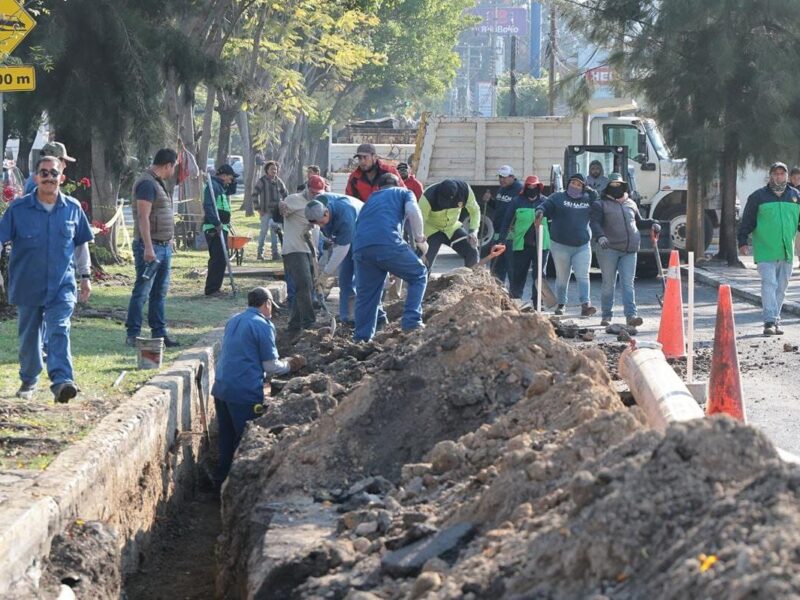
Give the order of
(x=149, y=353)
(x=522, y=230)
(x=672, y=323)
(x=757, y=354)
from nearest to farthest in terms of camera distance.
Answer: (x=149, y=353)
(x=672, y=323)
(x=757, y=354)
(x=522, y=230)

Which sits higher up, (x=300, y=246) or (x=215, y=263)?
(x=300, y=246)

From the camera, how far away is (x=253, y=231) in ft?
123

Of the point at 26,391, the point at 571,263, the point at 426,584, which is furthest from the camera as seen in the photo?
the point at 571,263

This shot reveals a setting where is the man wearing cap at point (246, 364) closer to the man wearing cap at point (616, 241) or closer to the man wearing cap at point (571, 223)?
the man wearing cap at point (616, 241)

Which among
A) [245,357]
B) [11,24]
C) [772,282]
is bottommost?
[245,357]

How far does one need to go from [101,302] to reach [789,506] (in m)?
12.7

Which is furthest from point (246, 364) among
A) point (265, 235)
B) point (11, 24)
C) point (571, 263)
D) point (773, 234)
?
point (265, 235)

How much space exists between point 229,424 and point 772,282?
7055mm

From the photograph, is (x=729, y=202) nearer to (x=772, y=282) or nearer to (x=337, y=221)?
(x=772, y=282)

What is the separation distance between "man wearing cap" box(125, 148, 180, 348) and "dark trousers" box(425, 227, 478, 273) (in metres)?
4.48

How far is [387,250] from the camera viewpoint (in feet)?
40.3

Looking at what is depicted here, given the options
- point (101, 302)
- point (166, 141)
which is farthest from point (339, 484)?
point (166, 141)

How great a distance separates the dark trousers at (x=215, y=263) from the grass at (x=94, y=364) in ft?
0.69

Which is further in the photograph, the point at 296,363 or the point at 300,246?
the point at 300,246
